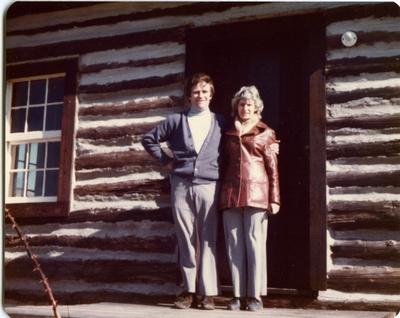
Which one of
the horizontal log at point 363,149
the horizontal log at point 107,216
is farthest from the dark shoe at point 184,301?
the horizontal log at point 363,149

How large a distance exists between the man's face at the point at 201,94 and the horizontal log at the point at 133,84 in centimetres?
72

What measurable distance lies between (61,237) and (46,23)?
2.35m

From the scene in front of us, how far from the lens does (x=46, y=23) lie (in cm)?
537

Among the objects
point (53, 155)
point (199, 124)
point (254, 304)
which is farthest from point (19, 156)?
point (254, 304)

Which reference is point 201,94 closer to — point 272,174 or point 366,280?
point 272,174

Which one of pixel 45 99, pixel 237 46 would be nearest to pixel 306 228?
pixel 237 46

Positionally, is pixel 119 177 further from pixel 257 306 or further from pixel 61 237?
pixel 257 306

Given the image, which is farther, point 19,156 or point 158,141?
point 19,156

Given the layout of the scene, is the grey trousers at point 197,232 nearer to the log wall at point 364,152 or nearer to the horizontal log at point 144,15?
the log wall at point 364,152

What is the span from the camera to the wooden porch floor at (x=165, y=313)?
339cm

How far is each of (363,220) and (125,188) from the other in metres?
2.22

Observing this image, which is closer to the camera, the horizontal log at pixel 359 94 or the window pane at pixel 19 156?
the horizontal log at pixel 359 94

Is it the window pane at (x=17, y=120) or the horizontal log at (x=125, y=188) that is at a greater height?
the window pane at (x=17, y=120)

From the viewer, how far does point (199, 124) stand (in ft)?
13.1
